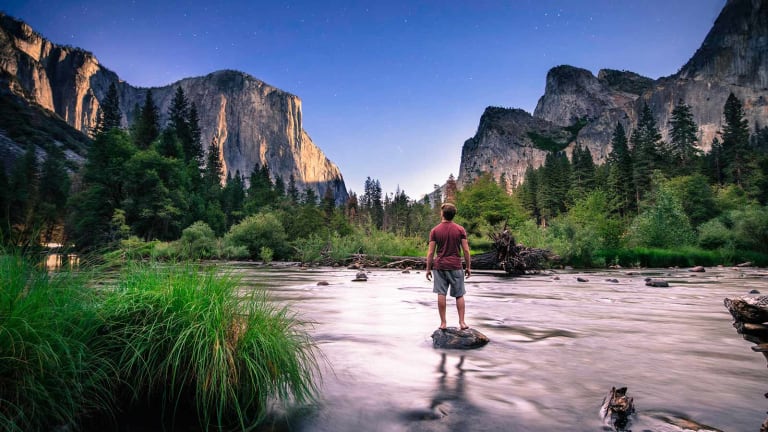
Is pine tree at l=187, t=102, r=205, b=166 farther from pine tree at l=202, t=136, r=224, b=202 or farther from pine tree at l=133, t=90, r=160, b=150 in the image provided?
pine tree at l=133, t=90, r=160, b=150

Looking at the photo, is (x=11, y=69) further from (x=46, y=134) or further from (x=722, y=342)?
(x=722, y=342)

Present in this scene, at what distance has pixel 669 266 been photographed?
3553cm

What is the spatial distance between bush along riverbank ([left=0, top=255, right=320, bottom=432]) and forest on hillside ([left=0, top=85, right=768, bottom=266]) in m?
1.44

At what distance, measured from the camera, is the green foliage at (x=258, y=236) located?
44938mm

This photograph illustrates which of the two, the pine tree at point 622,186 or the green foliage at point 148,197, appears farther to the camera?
the pine tree at point 622,186

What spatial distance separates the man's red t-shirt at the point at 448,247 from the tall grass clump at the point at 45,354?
5.25 metres

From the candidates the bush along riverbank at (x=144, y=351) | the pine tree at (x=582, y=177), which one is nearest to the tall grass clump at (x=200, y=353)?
the bush along riverbank at (x=144, y=351)

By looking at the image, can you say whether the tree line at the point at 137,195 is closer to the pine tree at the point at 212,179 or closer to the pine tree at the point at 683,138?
the pine tree at the point at 212,179

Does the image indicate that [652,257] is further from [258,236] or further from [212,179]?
[212,179]

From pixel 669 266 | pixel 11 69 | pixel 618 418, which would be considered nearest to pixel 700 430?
pixel 618 418

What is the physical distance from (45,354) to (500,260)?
2726 centimetres

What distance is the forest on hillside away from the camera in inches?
1476

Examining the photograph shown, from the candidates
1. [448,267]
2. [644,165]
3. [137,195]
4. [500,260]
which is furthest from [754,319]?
[644,165]

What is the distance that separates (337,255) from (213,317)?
1363 inches
